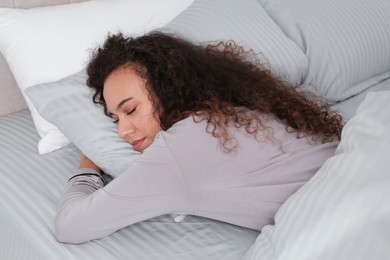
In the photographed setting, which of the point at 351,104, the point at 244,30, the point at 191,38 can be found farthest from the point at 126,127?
the point at 351,104

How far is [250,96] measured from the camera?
112 centimetres

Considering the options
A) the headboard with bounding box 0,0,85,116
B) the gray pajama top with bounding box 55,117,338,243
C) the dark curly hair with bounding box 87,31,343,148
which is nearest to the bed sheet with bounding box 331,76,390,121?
the dark curly hair with bounding box 87,31,343,148

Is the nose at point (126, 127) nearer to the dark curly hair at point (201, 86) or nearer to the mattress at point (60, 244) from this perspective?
the dark curly hair at point (201, 86)

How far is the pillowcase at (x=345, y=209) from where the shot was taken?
2.56 ft

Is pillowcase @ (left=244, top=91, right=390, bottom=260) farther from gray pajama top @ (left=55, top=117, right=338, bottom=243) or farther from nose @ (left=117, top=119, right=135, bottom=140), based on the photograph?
nose @ (left=117, top=119, right=135, bottom=140)

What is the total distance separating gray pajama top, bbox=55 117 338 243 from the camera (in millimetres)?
939

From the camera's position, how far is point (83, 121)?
1175 millimetres

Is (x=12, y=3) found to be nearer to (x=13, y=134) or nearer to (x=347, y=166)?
→ (x=13, y=134)

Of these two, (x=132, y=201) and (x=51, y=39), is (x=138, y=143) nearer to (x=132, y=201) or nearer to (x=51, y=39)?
(x=132, y=201)

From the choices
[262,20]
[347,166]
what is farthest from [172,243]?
[262,20]

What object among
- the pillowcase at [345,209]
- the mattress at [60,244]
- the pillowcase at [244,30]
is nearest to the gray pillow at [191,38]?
the pillowcase at [244,30]

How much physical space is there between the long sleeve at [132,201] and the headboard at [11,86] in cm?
62

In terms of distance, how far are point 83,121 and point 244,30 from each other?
19.9 inches

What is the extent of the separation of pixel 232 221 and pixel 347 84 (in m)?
0.71
